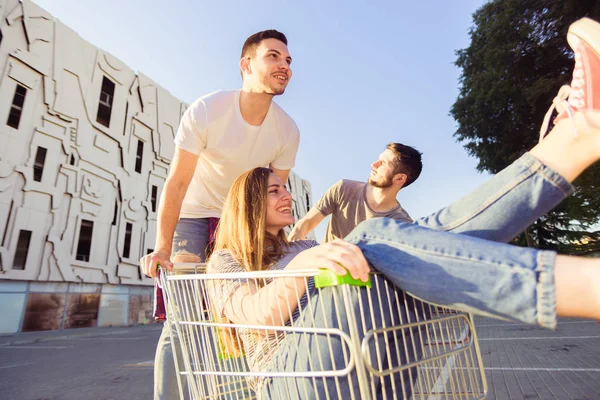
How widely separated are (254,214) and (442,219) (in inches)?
40.7

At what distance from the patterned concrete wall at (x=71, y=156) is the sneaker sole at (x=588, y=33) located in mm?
18484

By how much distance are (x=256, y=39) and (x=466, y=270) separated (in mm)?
2410

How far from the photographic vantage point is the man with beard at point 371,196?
3283mm

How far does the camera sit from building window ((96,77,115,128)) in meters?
20.4

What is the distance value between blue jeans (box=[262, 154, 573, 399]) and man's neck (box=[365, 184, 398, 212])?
1.89 meters

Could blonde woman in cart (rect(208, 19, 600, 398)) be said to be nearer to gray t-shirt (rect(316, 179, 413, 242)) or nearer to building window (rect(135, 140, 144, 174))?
gray t-shirt (rect(316, 179, 413, 242))

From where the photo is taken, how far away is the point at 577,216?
11070mm

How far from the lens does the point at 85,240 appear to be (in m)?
18.8

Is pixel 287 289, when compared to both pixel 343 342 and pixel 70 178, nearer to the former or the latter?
pixel 343 342

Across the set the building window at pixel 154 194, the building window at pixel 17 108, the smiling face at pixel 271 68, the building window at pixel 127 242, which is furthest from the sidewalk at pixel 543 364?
the building window at pixel 154 194

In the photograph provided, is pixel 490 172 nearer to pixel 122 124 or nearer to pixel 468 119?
pixel 468 119

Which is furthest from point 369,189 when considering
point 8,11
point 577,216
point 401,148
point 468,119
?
point 8,11

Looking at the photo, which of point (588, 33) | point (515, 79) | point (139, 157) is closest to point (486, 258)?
point (588, 33)

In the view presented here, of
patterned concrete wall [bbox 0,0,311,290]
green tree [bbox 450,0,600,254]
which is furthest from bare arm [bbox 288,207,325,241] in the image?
patterned concrete wall [bbox 0,0,311,290]
